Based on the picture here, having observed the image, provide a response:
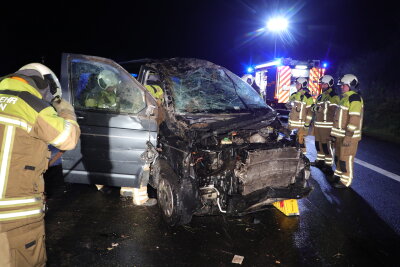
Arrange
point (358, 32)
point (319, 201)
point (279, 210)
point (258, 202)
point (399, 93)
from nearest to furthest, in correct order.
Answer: point (258, 202) < point (279, 210) < point (319, 201) < point (399, 93) < point (358, 32)

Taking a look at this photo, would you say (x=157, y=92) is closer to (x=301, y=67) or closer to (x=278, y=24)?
(x=301, y=67)

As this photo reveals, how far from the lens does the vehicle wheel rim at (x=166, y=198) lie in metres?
3.31

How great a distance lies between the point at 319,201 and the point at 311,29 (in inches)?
806

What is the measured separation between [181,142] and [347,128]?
327 centimetres

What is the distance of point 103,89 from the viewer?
12.7 ft

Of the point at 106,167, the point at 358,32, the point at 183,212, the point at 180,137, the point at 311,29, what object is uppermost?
the point at 311,29

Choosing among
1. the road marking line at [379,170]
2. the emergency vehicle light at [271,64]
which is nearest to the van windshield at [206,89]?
the road marking line at [379,170]

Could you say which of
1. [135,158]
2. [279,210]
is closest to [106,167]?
[135,158]

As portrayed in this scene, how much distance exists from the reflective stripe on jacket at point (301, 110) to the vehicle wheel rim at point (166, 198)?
4.91 m

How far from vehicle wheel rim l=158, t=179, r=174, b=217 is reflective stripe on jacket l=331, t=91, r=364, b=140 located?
11.2ft

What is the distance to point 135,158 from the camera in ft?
12.2

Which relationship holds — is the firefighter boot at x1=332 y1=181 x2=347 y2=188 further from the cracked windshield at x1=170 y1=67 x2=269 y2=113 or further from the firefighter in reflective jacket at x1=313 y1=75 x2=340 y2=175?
the cracked windshield at x1=170 y1=67 x2=269 y2=113

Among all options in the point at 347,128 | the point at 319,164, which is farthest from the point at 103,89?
the point at 319,164

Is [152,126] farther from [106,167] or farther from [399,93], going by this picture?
[399,93]
